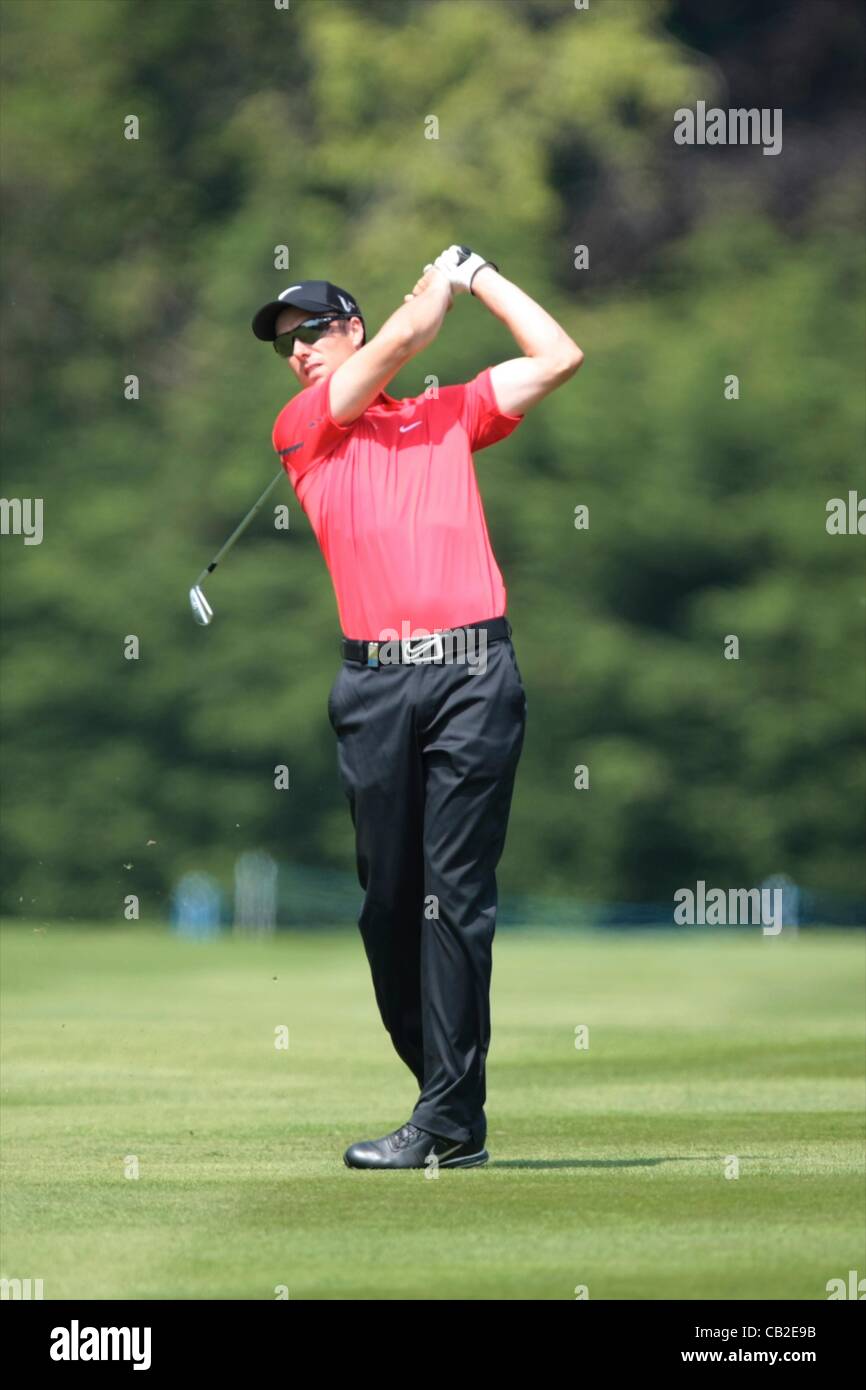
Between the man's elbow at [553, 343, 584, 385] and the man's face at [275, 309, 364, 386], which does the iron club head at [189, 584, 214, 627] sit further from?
the man's elbow at [553, 343, 584, 385]

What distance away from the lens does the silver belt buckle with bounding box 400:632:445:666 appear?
5.47m

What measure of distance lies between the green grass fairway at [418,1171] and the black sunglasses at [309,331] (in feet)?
5.88

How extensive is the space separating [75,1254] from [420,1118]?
3.83 ft

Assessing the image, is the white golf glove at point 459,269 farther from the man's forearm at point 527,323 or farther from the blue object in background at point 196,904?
the blue object in background at point 196,904

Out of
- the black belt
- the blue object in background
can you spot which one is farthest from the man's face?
the blue object in background

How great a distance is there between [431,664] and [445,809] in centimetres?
30

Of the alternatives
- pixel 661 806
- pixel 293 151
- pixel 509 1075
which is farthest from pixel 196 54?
pixel 509 1075

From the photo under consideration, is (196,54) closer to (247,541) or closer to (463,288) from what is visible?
(247,541)

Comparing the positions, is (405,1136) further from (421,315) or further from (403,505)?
(421,315)

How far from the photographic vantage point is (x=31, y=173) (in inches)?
761

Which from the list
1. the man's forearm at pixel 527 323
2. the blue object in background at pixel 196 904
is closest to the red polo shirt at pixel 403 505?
the man's forearm at pixel 527 323

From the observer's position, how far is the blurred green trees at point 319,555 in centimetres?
1622

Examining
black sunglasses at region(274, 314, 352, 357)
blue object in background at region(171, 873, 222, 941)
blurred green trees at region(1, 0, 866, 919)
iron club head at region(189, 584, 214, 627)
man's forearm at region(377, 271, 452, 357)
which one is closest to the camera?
man's forearm at region(377, 271, 452, 357)

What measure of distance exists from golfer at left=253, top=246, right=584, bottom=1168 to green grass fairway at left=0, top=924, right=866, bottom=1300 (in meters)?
0.35
